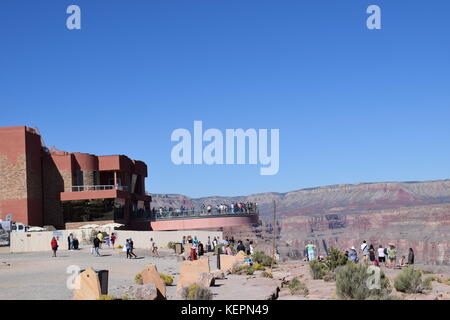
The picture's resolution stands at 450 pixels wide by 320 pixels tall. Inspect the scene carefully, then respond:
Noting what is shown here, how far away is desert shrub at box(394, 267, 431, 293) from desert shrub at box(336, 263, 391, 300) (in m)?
1.46

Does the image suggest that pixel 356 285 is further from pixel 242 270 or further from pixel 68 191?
pixel 68 191

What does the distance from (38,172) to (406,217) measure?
164m

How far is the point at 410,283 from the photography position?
58.4 feet

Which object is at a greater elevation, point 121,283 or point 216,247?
point 121,283

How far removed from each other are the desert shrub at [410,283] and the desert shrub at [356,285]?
146 centimetres

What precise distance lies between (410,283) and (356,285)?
10.0 feet

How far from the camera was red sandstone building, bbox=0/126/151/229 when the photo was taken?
44.1 m

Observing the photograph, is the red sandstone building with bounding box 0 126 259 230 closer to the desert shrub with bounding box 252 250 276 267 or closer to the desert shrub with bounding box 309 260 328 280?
the desert shrub with bounding box 252 250 276 267

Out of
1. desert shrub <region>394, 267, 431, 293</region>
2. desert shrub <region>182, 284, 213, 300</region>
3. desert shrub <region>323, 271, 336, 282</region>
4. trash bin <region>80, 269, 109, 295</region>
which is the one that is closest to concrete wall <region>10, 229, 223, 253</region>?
desert shrub <region>323, 271, 336, 282</region>

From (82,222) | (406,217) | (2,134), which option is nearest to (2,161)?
(2,134)

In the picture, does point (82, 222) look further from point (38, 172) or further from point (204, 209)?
point (204, 209)

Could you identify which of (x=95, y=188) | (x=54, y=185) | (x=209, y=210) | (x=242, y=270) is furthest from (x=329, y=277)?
(x=209, y=210)
